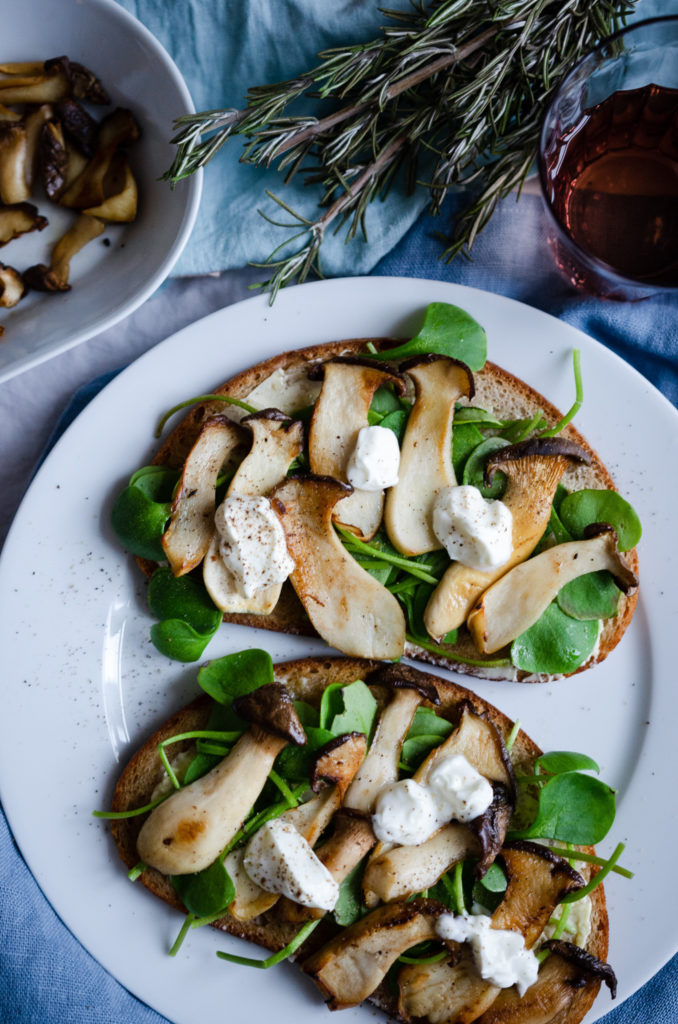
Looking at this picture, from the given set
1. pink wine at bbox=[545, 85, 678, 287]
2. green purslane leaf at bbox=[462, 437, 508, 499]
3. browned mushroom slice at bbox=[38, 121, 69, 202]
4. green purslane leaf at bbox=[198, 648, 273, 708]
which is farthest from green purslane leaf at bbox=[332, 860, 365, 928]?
browned mushroom slice at bbox=[38, 121, 69, 202]

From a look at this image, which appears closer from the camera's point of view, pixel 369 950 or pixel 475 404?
pixel 369 950

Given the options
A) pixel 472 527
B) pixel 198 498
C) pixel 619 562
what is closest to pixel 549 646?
pixel 619 562

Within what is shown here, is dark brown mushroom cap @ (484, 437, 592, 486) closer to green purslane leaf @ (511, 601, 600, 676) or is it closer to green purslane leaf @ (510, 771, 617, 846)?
green purslane leaf @ (511, 601, 600, 676)

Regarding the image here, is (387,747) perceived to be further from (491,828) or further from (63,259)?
(63,259)

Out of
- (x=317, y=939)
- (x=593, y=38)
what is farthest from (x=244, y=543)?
(x=593, y=38)

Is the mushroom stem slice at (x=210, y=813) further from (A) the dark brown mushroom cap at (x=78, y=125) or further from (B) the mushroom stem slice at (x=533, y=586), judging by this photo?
(A) the dark brown mushroom cap at (x=78, y=125)

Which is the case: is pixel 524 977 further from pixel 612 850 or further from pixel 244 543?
pixel 244 543

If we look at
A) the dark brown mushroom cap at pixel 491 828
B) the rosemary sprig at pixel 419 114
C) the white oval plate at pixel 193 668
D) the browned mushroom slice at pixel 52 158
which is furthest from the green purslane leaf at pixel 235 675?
the browned mushroom slice at pixel 52 158
